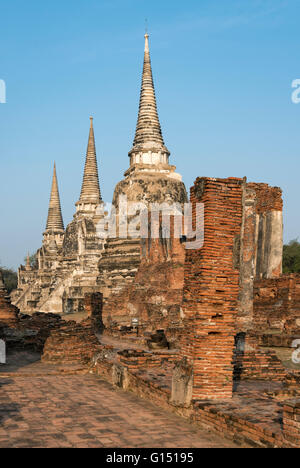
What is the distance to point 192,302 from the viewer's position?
6.59 m

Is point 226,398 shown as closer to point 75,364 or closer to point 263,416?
point 263,416

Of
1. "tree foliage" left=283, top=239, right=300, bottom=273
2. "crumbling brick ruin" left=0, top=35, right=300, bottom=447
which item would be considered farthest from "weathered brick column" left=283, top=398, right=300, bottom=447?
"tree foliage" left=283, top=239, right=300, bottom=273

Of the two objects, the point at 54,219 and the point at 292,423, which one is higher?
the point at 54,219

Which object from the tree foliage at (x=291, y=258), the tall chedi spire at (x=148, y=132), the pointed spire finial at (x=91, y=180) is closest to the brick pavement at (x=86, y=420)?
the tall chedi spire at (x=148, y=132)

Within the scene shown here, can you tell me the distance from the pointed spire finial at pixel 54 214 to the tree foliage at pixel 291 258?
22.9 m

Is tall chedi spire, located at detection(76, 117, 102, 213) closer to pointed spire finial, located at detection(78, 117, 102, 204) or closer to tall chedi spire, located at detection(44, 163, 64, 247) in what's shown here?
pointed spire finial, located at detection(78, 117, 102, 204)

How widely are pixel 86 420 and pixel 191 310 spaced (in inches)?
69.8

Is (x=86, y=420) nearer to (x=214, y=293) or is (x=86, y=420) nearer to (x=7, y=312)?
(x=214, y=293)

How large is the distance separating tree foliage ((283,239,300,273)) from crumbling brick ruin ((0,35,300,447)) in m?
8.54

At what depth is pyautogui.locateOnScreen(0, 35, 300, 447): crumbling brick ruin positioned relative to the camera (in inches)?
250

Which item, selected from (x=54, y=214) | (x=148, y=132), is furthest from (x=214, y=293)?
(x=54, y=214)

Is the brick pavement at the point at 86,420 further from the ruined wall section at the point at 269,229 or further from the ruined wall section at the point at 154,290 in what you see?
the ruined wall section at the point at 154,290

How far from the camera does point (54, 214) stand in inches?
2120

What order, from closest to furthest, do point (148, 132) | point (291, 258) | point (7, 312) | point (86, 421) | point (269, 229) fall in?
point (86, 421), point (7, 312), point (269, 229), point (148, 132), point (291, 258)
